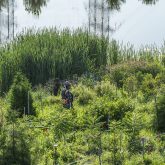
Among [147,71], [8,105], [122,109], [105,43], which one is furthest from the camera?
[105,43]

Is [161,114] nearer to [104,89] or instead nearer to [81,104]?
[81,104]

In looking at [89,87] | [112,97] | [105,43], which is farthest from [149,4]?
[105,43]

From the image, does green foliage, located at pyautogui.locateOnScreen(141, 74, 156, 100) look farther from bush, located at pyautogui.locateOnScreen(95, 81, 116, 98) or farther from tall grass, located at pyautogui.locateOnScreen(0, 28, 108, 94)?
tall grass, located at pyautogui.locateOnScreen(0, 28, 108, 94)

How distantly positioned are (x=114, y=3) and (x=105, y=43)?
2057cm

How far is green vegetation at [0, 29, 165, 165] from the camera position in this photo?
10602 millimetres

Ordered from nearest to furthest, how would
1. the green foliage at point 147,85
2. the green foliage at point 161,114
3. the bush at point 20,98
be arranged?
the green foliage at point 161,114
the bush at point 20,98
the green foliage at point 147,85

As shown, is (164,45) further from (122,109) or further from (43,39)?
(122,109)

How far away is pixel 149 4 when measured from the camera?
20.9 ft

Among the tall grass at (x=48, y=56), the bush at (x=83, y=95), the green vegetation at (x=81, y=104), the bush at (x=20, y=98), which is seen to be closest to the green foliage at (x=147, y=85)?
the green vegetation at (x=81, y=104)

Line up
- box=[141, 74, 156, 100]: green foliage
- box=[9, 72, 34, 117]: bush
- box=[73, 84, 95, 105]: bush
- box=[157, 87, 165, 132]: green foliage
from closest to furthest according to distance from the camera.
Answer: box=[157, 87, 165, 132]: green foliage → box=[9, 72, 34, 117]: bush → box=[73, 84, 95, 105]: bush → box=[141, 74, 156, 100]: green foliage

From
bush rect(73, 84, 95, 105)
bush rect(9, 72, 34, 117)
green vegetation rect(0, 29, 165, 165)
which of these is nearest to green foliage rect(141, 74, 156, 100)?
green vegetation rect(0, 29, 165, 165)

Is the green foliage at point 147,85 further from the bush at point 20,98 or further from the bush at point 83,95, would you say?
the bush at point 20,98

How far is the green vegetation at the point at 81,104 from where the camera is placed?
10.6m

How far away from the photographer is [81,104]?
1875cm
